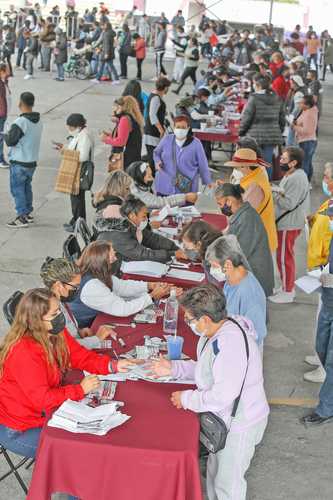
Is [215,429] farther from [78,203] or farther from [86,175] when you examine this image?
[78,203]

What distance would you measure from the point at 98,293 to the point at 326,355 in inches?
71.6

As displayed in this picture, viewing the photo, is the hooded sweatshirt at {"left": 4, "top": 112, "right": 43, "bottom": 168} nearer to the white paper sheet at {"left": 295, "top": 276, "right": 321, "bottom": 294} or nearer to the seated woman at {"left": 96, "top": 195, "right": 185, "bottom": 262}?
the seated woman at {"left": 96, "top": 195, "right": 185, "bottom": 262}

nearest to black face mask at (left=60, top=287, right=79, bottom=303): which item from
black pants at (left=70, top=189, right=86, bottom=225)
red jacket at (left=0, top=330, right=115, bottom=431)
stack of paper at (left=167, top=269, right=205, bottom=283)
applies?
red jacket at (left=0, top=330, right=115, bottom=431)

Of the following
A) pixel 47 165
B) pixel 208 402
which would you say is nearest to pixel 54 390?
pixel 208 402

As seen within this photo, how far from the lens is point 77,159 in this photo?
8.60 meters

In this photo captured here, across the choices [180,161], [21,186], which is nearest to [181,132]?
[180,161]

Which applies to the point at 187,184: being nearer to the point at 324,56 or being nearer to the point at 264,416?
the point at 264,416

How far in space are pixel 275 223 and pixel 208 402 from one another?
12.1 ft

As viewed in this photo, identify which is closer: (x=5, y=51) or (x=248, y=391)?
(x=248, y=391)

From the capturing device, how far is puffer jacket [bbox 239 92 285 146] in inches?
421

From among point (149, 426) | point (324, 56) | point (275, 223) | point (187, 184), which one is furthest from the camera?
point (324, 56)

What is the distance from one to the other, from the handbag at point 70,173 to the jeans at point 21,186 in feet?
2.03

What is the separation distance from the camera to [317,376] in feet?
20.5

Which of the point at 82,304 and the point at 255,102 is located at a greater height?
the point at 255,102
